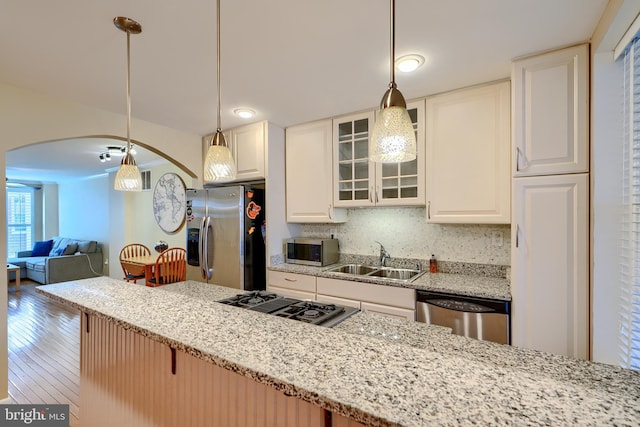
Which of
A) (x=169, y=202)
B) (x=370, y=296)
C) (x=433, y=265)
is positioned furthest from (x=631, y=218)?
(x=169, y=202)

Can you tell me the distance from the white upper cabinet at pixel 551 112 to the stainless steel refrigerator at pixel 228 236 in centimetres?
228

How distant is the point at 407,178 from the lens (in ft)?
8.16

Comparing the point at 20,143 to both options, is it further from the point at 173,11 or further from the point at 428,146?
the point at 428,146

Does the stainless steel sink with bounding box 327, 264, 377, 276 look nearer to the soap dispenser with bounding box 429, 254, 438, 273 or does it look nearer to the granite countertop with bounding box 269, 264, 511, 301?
the granite countertop with bounding box 269, 264, 511, 301

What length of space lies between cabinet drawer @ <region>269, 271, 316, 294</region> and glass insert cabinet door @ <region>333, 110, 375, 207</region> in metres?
0.78

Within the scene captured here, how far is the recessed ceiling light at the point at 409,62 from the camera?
5.79 ft

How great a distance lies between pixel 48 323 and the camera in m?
3.87

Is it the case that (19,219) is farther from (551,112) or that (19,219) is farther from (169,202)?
(551,112)

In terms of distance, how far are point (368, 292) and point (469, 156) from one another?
1315 mm

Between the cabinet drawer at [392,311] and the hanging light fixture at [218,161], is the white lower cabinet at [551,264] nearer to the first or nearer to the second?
the cabinet drawer at [392,311]

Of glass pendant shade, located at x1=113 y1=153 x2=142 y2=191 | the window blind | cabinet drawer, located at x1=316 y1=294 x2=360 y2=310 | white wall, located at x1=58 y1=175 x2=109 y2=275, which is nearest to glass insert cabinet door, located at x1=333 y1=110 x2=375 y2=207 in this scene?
cabinet drawer, located at x1=316 y1=294 x2=360 y2=310

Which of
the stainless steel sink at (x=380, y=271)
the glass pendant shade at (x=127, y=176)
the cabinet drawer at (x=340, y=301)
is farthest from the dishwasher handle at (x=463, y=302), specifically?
the glass pendant shade at (x=127, y=176)

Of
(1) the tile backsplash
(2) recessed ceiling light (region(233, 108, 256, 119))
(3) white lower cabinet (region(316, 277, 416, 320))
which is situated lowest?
(3) white lower cabinet (region(316, 277, 416, 320))

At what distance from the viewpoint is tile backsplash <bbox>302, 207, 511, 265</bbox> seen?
2391 millimetres
